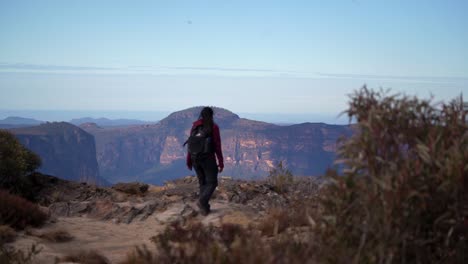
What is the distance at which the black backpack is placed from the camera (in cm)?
1002

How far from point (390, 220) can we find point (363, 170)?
60 cm

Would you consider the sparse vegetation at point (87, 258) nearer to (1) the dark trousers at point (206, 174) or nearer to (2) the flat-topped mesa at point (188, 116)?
(1) the dark trousers at point (206, 174)

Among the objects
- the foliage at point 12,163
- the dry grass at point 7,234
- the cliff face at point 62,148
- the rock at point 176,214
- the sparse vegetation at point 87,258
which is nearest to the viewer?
the sparse vegetation at point 87,258

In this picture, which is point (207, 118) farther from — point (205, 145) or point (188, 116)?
point (188, 116)

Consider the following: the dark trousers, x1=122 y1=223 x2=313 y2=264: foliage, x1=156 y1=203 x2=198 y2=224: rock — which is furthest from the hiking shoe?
x1=122 y1=223 x2=313 y2=264: foliage

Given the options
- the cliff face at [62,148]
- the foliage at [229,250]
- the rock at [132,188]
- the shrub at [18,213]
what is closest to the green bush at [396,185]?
the foliage at [229,250]

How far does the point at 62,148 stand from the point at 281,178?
4146 inches

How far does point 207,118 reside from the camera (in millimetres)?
9969

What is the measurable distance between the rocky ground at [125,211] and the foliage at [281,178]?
0.25 metres

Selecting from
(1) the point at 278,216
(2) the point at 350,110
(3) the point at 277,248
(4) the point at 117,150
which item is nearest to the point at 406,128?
(2) the point at 350,110

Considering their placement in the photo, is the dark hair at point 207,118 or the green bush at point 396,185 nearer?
the green bush at point 396,185

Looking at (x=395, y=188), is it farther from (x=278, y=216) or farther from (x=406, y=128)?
(x=278, y=216)

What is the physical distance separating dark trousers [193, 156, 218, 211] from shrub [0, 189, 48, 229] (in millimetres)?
3502

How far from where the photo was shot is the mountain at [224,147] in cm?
12188
